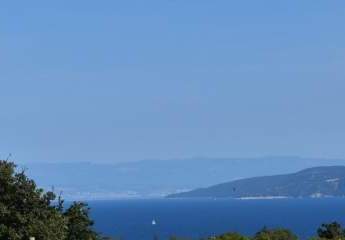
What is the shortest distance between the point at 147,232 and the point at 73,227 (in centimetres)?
14331

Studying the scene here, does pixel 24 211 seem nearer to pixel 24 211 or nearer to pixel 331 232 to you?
pixel 24 211

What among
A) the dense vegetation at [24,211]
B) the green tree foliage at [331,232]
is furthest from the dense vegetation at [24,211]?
the green tree foliage at [331,232]

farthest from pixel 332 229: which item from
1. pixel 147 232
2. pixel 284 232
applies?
pixel 147 232

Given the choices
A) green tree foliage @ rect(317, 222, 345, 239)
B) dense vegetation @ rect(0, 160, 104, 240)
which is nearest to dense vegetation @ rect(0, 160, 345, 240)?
dense vegetation @ rect(0, 160, 104, 240)

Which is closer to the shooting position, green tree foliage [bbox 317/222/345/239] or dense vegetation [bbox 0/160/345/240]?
dense vegetation [bbox 0/160/345/240]

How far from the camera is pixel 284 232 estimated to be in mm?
87562

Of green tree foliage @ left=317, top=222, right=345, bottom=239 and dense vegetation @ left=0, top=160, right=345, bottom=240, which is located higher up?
green tree foliage @ left=317, top=222, right=345, bottom=239

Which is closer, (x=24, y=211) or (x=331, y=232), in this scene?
(x=24, y=211)

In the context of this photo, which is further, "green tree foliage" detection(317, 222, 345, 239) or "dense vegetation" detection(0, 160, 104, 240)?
"green tree foliage" detection(317, 222, 345, 239)

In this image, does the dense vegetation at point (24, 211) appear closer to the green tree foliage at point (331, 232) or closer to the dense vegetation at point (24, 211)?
the dense vegetation at point (24, 211)

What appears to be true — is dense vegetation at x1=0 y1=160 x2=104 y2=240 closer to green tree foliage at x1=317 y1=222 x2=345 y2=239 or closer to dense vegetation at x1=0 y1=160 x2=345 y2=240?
dense vegetation at x1=0 y1=160 x2=345 y2=240

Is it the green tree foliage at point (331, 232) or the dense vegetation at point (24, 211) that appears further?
the green tree foliage at point (331, 232)

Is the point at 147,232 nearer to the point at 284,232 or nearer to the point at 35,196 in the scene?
the point at 284,232

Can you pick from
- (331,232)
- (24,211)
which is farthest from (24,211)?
(331,232)
